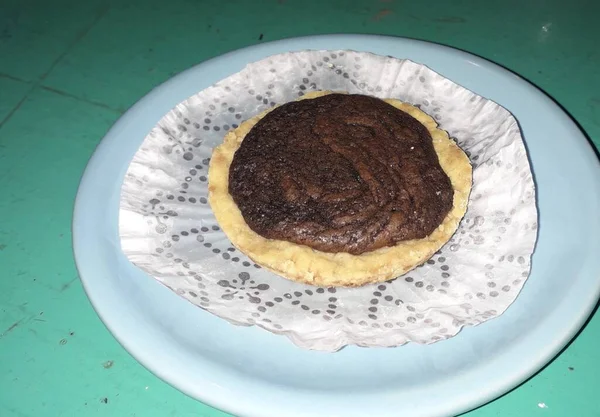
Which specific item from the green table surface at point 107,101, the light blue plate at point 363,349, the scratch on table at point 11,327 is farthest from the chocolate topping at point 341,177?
the scratch on table at point 11,327

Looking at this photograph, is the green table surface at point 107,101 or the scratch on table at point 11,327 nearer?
the green table surface at point 107,101

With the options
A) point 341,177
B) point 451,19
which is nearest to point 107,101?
point 341,177

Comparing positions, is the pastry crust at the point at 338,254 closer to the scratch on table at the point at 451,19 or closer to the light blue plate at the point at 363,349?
the light blue plate at the point at 363,349

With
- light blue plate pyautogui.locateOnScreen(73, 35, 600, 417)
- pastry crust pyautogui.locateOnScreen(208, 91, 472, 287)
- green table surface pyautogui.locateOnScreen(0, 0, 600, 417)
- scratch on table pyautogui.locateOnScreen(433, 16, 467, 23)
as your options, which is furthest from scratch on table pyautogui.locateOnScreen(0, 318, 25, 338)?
scratch on table pyautogui.locateOnScreen(433, 16, 467, 23)

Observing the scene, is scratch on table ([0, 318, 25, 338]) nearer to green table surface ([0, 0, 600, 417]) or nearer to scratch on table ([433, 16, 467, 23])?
green table surface ([0, 0, 600, 417])

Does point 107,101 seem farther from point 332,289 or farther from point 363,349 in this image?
point 363,349

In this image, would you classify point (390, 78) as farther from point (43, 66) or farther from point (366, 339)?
point (43, 66)

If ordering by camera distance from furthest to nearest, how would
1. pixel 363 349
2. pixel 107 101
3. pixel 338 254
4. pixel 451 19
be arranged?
pixel 451 19 → pixel 107 101 → pixel 338 254 → pixel 363 349
